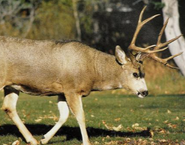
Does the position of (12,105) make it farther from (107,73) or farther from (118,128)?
(118,128)

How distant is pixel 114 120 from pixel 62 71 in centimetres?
410

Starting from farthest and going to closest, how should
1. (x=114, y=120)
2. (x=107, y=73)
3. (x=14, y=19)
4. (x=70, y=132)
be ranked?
1. (x=14, y=19)
2. (x=114, y=120)
3. (x=70, y=132)
4. (x=107, y=73)

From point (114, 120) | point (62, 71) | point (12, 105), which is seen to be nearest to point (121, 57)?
point (62, 71)

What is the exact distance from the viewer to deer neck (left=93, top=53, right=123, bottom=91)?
10016 millimetres

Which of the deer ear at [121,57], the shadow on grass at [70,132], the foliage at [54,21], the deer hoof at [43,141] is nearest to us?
the deer hoof at [43,141]

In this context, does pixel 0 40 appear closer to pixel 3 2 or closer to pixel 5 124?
pixel 5 124

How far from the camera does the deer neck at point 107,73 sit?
32.9ft

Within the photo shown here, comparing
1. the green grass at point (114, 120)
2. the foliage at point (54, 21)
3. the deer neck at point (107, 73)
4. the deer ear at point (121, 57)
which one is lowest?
the green grass at point (114, 120)

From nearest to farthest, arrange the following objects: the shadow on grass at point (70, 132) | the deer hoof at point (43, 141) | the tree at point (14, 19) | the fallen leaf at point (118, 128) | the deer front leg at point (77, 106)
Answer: the deer front leg at point (77, 106)
the deer hoof at point (43, 141)
the shadow on grass at point (70, 132)
the fallen leaf at point (118, 128)
the tree at point (14, 19)

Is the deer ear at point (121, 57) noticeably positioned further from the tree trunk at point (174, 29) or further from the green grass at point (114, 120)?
the tree trunk at point (174, 29)

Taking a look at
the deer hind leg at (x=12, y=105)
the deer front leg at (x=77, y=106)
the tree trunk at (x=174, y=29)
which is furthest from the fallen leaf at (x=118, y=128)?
the tree trunk at (x=174, y=29)

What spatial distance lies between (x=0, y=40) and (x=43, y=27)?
22.3 metres

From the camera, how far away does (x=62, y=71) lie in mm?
9641

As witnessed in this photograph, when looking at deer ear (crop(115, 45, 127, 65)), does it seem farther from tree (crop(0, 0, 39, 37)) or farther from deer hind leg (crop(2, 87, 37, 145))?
tree (crop(0, 0, 39, 37))
